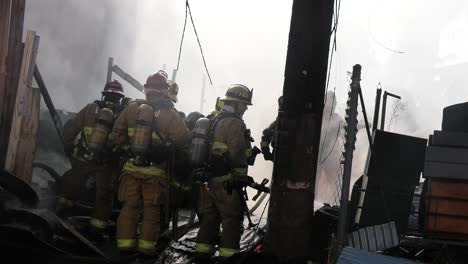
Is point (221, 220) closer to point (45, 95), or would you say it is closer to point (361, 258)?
point (361, 258)

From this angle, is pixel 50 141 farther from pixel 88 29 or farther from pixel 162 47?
pixel 162 47

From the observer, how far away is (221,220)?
5.52m

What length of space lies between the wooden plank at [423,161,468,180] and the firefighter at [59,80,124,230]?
3863 mm

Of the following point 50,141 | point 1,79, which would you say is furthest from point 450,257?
point 50,141

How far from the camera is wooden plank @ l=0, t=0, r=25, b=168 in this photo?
577cm

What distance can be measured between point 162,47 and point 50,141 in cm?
3132

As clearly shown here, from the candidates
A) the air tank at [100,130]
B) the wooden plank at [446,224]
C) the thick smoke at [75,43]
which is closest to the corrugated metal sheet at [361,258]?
the wooden plank at [446,224]

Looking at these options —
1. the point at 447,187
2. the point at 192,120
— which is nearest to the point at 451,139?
the point at 447,187

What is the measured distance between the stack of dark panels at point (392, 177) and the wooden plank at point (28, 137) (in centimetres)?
410

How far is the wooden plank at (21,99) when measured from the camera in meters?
5.85

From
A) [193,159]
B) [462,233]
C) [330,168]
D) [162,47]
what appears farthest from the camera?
[162,47]

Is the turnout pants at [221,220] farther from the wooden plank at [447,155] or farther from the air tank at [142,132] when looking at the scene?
the wooden plank at [447,155]

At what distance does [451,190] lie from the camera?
4488mm

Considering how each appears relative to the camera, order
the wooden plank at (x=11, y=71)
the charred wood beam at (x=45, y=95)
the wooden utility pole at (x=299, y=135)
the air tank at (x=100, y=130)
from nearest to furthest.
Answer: the wooden utility pole at (x=299, y=135) → the wooden plank at (x=11, y=71) → the air tank at (x=100, y=130) → the charred wood beam at (x=45, y=95)
